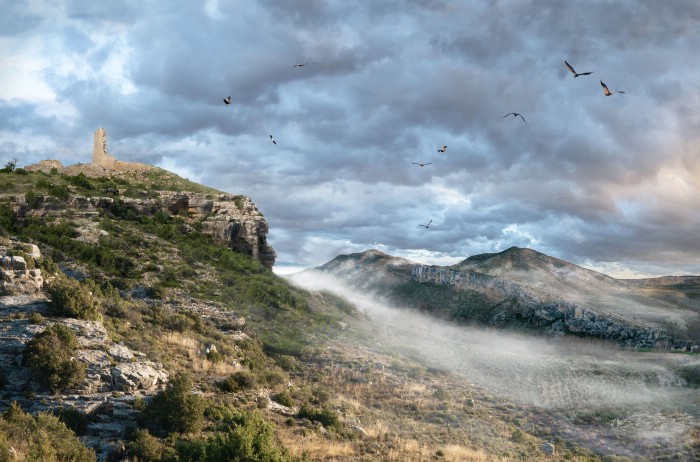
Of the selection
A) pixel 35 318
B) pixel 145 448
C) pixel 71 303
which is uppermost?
pixel 71 303

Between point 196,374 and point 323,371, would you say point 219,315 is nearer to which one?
point 323,371

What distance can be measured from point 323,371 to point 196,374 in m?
12.3

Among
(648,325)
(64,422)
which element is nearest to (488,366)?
(64,422)

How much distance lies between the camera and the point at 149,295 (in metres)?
42.3

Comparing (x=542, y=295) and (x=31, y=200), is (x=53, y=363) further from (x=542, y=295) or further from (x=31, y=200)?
(x=542, y=295)

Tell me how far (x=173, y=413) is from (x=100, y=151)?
68.8m

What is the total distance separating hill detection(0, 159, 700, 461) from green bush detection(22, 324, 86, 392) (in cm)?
6

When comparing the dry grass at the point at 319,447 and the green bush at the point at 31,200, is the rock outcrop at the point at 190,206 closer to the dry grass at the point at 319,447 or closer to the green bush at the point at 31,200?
the green bush at the point at 31,200

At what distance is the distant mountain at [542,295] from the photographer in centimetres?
9056

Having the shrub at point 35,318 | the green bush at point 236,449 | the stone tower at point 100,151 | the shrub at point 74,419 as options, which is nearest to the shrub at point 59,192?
the stone tower at point 100,151

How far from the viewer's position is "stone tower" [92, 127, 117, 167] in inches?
3000

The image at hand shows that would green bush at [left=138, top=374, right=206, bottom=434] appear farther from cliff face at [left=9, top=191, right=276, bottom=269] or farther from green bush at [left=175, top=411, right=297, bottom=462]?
cliff face at [left=9, top=191, right=276, bottom=269]

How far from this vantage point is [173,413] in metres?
19.1

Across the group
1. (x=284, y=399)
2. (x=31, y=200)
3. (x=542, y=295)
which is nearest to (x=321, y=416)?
(x=284, y=399)
